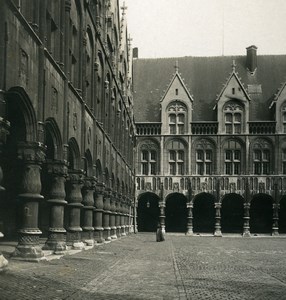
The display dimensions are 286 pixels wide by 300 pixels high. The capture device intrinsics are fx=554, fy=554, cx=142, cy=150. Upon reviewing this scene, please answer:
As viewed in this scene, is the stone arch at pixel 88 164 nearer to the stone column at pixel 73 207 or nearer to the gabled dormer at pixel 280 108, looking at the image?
the stone column at pixel 73 207

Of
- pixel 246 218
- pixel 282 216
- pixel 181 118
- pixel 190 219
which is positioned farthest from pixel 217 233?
pixel 181 118

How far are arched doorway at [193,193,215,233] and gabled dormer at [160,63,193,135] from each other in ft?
23.7

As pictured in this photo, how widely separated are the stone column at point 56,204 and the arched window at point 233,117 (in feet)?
130

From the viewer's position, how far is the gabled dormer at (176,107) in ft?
188

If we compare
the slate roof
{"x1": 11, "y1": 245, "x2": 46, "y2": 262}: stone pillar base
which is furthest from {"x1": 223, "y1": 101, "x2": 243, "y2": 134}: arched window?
{"x1": 11, "y1": 245, "x2": 46, "y2": 262}: stone pillar base

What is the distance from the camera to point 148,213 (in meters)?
58.2

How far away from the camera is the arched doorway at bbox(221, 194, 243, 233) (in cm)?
5688

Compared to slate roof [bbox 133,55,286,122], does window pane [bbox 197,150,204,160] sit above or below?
below

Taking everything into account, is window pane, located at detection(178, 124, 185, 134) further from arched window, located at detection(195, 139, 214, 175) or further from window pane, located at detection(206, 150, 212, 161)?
window pane, located at detection(206, 150, 212, 161)

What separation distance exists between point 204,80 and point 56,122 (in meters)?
45.0

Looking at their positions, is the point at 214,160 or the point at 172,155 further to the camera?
the point at 172,155

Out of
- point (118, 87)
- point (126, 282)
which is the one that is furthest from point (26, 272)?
point (118, 87)

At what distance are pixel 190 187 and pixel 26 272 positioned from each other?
4371 cm

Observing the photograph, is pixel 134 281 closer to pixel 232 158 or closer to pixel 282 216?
pixel 232 158
